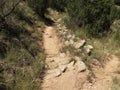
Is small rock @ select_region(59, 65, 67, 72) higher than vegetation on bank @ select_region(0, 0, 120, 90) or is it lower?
lower

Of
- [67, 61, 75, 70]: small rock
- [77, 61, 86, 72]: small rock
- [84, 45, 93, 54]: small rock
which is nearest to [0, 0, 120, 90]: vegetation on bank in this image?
[84, 45, 93, 54]: small rock

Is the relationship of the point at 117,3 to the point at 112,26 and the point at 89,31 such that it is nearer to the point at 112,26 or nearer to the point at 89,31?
the point at 112,26

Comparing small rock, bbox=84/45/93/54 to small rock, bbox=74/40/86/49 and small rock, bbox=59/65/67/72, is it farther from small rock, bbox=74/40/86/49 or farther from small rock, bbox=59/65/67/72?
small rock, bbox=59/65/67/72

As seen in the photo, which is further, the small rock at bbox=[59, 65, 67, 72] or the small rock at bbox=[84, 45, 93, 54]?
the small rock at bbox=[84, 45, 93, 54]

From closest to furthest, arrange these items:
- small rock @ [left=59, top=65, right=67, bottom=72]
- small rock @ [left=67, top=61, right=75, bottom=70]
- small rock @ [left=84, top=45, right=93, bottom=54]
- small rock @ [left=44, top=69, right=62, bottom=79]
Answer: small rock @ [left=44, top=69, right=62, bottom=79] < small rock @ [left=59, top=65, right=67, bottom=72] < small rock @ [left=67, top=61, right=75, bottom=70] < small rock @ [left=84, top=45, right=93, bottom=54]

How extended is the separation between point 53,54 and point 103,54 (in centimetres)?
187

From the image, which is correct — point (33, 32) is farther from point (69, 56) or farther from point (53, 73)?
point (53, 73)

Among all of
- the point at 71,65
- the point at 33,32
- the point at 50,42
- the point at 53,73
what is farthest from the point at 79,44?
the point at 53,73

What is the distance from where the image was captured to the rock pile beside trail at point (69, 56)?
8.98 m

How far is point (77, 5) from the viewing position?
13.0m

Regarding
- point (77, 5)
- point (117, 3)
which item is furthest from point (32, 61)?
point (117, 3)

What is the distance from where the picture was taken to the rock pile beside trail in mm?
8984

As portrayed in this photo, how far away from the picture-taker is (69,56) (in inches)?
396

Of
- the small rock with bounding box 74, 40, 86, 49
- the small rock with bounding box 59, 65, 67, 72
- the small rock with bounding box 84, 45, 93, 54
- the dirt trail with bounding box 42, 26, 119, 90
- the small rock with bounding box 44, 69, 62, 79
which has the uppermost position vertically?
the small rock with bounding box 74, 40, 86, 49
